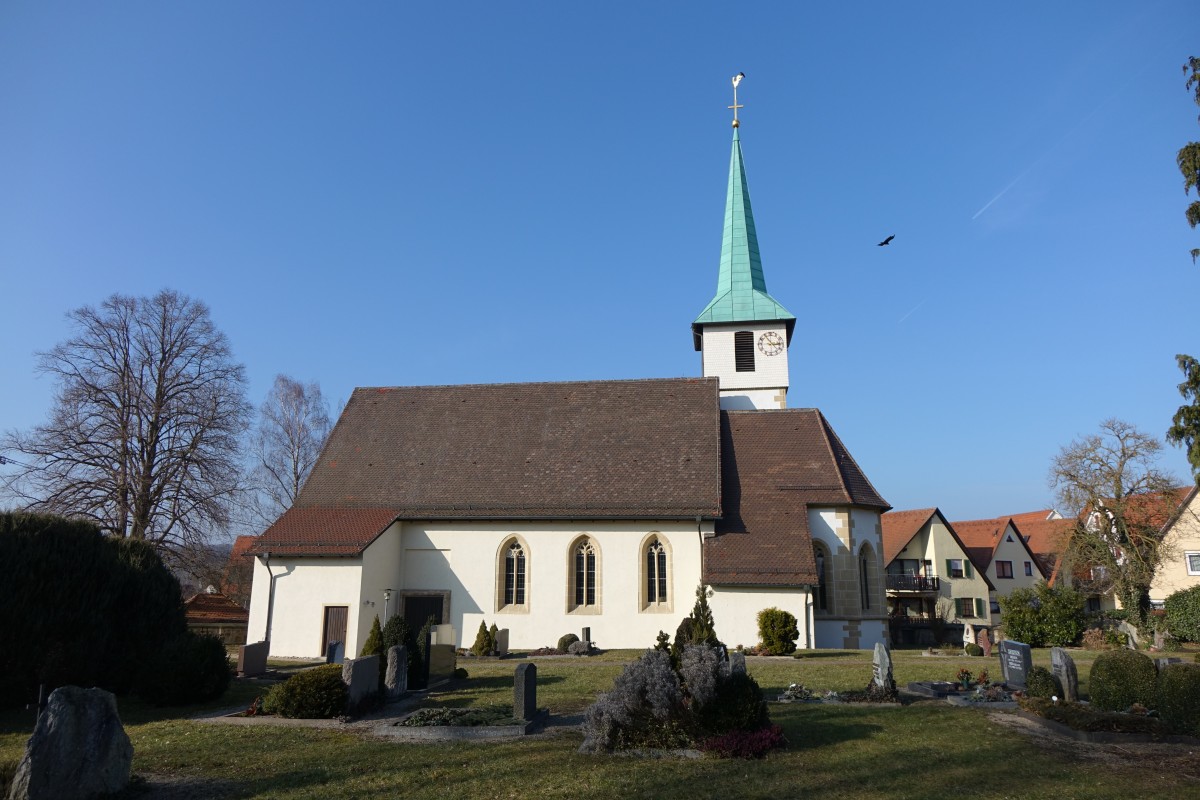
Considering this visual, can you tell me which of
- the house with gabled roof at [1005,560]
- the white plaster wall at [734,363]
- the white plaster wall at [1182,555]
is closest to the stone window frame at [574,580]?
the white plaster wall at [734,363]

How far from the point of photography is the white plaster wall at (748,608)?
2464 centimetres

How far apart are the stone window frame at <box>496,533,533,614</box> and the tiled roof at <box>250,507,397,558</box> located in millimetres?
4011

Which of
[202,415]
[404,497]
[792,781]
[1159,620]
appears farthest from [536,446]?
[1159,620]

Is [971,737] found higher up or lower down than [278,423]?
lower down

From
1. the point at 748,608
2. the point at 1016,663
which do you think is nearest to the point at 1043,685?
the point at 1016,663

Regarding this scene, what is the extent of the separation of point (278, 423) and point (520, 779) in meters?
36.6

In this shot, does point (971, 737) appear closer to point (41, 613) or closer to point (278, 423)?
point (41, 613)

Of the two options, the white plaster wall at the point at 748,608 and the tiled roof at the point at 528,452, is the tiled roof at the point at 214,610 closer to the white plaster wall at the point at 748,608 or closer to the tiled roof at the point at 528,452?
the tiled roof at the point at 528,452

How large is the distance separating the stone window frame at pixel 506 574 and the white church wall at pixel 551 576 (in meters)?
0.04

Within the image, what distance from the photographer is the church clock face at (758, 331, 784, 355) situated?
34.8 m

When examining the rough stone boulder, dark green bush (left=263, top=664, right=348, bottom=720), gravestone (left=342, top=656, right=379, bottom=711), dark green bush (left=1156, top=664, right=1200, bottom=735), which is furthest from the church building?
the rough stone boulder

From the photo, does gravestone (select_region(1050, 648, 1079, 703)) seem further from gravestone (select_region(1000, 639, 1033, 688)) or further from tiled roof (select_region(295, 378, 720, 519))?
tiled roof (select_region(295, 378, 720, 519))

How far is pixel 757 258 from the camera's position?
37.7 meters

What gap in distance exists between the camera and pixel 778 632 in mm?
23266
